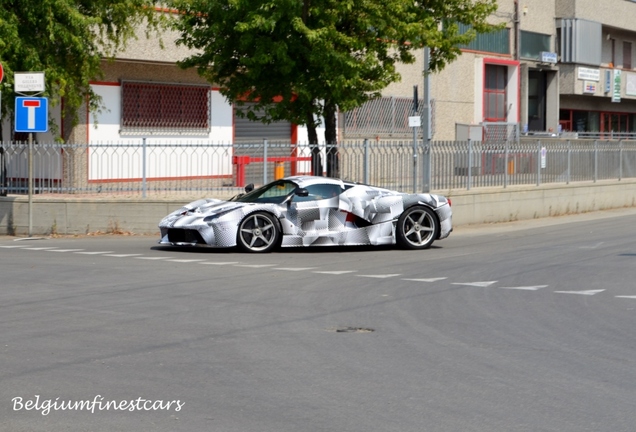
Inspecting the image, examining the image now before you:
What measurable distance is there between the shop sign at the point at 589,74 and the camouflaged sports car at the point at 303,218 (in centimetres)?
3196

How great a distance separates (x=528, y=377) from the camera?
24.9 ft

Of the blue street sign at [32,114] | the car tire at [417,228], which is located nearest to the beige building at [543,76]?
the blue street sign at [32,114]

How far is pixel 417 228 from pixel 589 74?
32.8 m

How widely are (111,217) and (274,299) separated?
32.8ft

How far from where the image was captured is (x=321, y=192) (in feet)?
55.3

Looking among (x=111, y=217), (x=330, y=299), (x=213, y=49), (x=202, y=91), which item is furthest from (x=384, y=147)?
(x=330, y=299)

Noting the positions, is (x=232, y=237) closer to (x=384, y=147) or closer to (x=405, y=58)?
(x=384, y=147)

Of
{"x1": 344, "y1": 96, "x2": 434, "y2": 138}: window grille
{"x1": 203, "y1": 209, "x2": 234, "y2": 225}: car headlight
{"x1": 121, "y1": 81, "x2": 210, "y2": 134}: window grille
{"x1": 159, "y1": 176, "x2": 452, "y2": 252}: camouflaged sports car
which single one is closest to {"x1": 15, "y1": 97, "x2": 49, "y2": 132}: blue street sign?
{"x1": 159, "y1": 176, "x2": 452, "y2": 252}: camouflaged sports car

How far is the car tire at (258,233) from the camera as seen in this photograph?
1656 cm

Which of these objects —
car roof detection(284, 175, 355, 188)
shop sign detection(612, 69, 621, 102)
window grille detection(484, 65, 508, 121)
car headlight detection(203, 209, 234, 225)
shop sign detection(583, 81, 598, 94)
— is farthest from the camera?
shop sign detection(612, 69, 621, 102)

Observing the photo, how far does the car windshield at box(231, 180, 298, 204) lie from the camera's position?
1678cm

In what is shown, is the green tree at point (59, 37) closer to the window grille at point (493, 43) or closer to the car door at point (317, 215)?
the car door at point (317, 215)

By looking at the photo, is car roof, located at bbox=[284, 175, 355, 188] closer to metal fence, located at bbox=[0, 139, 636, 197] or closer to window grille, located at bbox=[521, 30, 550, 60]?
metal fence, located at bbox=[0, 139, 636, 197]

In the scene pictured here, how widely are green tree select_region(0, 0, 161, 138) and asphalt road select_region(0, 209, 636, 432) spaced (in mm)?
7112
